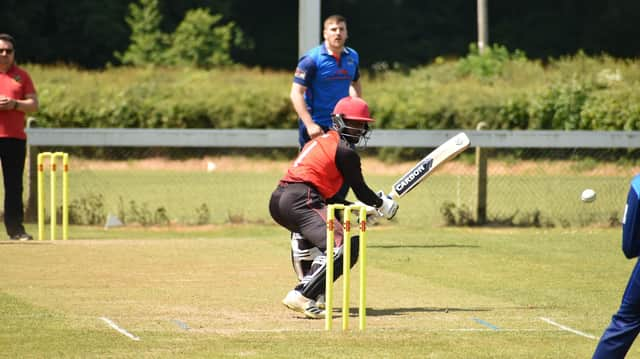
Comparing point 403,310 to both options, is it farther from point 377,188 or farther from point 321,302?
point 377,188

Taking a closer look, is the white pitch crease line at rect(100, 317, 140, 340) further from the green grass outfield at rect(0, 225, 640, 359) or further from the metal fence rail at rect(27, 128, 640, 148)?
the metal fence rail at rect(27, 128, 640, 148)

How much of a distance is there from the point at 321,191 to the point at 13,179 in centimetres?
560

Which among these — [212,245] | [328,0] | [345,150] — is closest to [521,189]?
[212,245]

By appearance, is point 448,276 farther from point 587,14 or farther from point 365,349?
point 587,14

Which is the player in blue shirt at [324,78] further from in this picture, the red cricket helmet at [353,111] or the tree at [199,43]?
the tree at [199,43]

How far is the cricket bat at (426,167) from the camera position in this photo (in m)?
10.9

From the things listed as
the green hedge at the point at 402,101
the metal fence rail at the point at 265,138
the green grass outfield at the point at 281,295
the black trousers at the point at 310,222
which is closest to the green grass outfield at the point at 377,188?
the metal fence rail at the point at 265,138

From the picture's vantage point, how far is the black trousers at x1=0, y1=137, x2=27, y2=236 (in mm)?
14125

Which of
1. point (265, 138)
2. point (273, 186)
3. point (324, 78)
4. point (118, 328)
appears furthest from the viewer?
point (273, 186)

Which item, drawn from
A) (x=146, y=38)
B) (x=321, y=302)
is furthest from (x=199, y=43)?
(x=321, y=302)

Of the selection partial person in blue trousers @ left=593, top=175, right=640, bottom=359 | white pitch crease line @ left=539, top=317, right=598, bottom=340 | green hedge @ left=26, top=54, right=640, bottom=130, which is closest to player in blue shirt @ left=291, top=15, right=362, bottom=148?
white pitch crease line @ left=539, top=317, right=598, bottom=340

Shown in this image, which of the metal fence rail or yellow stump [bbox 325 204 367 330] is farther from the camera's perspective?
the metal fence rail

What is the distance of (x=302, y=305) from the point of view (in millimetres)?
9797

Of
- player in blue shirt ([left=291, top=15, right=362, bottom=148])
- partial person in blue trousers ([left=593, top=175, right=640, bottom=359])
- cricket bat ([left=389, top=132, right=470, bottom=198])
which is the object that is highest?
player in blue shirt ([left=291, top=15, right=362, bottom=148])
